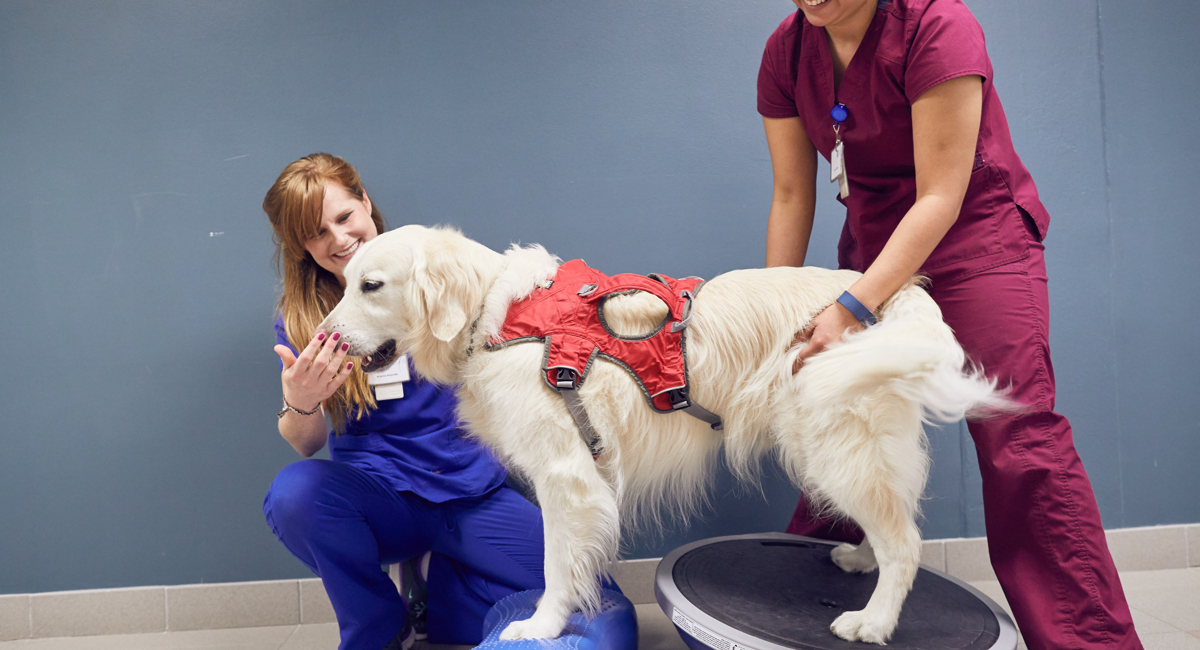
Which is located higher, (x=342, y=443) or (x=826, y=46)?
(x=826, y=46)

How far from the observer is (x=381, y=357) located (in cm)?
147

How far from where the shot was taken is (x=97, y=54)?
2057mm

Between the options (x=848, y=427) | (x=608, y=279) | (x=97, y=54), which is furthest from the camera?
(x=97, y=54)

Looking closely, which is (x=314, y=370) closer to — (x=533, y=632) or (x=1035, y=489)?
(x=533, y=632)

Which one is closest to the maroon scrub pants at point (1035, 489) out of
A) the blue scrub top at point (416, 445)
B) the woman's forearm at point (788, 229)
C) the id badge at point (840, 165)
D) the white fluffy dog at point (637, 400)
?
the white fluffy dog at point (637, 400)

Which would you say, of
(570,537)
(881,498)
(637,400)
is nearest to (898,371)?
(881,498)

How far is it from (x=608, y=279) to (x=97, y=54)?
198 cm

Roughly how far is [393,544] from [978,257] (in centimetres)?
174

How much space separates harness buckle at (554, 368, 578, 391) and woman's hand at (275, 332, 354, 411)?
1.64 ft

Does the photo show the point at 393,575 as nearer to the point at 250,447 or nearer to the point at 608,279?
the point at 250,447

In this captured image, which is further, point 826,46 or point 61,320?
point 61,320

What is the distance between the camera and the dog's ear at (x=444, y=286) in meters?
1.37

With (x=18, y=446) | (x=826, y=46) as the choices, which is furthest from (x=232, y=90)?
(x=826, y=46)

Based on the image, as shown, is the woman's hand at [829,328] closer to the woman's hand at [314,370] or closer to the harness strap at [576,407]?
the harness strap at [576,407]
